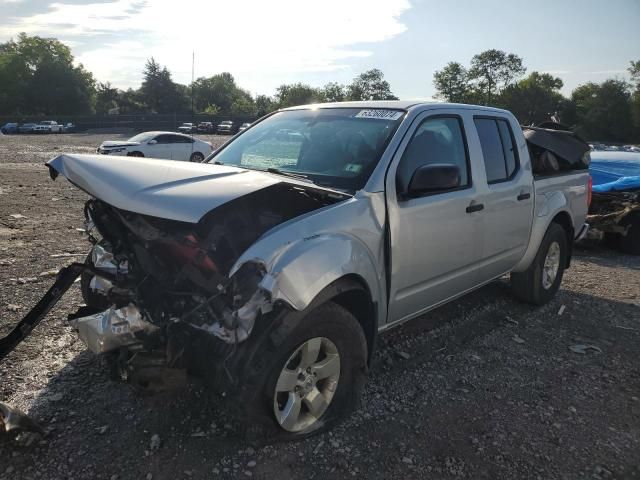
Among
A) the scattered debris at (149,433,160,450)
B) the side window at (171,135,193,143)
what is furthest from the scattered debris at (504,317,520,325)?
the side window at (171,135,193,143)

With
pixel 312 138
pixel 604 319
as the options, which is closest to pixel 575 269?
pixel 604 319

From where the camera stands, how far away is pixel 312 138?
3.72 metres

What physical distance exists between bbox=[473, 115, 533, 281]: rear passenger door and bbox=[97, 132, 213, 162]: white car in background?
1614cm

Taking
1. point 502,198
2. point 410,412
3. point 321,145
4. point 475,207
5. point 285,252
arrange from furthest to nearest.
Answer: point 502,198 → point 475,207 → point 321,145 → point 410,412 → point 285,252

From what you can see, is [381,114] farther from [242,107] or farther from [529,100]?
[242,107]

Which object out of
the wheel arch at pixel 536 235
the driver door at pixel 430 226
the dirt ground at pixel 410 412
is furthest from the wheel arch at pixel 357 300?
the wheel arch at pixel 536 235

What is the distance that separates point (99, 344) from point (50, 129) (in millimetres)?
63210

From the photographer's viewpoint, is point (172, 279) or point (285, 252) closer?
point (285, 252)

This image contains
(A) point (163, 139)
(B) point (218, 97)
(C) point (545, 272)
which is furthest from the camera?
(B) point (218, 97)

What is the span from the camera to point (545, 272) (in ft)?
17.5

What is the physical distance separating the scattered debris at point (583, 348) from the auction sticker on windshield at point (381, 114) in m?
2.57

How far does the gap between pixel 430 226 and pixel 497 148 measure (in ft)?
4.69

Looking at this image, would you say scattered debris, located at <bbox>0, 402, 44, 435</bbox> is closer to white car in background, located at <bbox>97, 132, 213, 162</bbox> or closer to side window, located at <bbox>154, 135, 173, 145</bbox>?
white car in background, located at <bbox>97, 132, 213, 162</bbox>

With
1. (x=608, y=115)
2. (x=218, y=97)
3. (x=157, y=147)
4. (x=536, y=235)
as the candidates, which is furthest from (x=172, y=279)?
(x=218, y=97)
